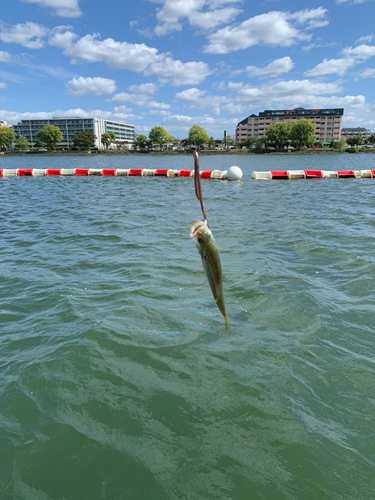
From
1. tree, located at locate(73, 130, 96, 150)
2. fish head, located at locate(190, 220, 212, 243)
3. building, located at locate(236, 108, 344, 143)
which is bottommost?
fish head, located at locate(190, 220, 212, 243)

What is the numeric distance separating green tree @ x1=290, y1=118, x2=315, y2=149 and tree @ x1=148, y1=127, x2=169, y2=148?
64598mm

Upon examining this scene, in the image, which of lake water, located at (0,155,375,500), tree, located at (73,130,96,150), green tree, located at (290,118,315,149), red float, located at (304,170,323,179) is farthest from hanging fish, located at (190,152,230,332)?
tree, located at (73,130,96,150)

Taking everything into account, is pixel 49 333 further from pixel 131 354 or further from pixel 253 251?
pixel 253 251

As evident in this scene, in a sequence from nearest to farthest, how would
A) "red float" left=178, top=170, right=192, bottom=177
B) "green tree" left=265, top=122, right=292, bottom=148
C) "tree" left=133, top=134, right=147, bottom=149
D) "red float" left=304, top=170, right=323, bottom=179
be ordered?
"red float" left=304, top=170, right=323, bottom=179 < "red float" left=178, top=170, right=192, bottom=177 < "green tree" left=265, top=122, right=292, bottom=148 < "tree" left=133, top=134, right=147, bottom=149

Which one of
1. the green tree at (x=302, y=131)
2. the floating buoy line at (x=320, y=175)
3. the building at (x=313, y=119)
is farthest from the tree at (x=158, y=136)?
the floating buoy line at (x=320, y=175)

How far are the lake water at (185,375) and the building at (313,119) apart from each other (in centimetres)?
18489

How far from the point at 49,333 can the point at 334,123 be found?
198604 millimetres

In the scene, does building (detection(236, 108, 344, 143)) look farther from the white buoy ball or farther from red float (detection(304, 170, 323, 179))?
the white buoy ball

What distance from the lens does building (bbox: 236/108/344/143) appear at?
174125mm

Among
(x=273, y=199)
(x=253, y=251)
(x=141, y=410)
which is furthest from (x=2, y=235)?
(x=273, y=199)

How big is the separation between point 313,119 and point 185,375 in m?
197

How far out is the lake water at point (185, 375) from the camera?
304 cm

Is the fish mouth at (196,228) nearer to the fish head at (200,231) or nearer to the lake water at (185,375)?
the fish head at (200,231)

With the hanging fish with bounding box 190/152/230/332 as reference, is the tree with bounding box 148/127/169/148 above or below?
above
